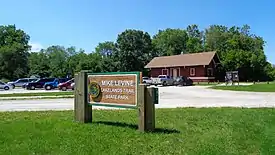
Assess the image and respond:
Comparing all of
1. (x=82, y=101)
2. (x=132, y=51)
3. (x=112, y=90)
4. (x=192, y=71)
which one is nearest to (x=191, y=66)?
(x=192, y=71)

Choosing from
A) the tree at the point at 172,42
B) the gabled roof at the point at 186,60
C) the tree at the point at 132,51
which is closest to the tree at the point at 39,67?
the tree at the point at 132,51

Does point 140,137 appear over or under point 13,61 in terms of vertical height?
under

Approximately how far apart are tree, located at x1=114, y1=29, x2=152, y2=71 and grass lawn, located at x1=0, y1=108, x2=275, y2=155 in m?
73.6

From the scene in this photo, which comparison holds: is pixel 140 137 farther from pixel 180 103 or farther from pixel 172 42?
pixel 172 42

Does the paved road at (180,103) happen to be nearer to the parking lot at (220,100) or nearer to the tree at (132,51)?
the parking lot at (220,100)

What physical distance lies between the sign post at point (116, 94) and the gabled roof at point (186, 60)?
55716 mm

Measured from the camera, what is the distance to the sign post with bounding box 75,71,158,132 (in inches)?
369

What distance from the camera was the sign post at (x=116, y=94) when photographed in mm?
9373

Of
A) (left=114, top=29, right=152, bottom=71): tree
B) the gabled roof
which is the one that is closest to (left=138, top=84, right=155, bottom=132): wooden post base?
the gabled roof

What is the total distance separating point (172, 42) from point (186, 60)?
1332 inches

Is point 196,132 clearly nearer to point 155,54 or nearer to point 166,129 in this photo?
point 166,129

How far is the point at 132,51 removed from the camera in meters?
86.7

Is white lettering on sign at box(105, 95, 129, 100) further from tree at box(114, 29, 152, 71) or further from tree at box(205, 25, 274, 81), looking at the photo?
tree at box(114, 29, 152, 71)

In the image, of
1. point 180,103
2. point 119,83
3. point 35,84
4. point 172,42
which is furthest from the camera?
point 172,42
